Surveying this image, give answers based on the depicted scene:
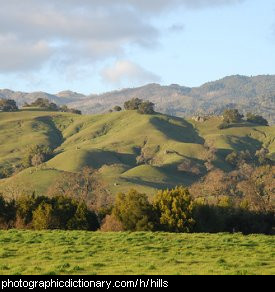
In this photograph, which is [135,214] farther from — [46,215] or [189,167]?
[189,167]

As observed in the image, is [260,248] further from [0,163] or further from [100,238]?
[0,163]

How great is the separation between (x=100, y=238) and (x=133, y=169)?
430 ft

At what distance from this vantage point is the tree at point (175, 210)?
5700cm

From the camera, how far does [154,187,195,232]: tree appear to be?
57000 mm

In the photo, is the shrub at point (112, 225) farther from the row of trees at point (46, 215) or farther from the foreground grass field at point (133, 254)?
the foreground grass field at point (133, 254)

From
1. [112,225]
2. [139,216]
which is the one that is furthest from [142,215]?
[112,225]

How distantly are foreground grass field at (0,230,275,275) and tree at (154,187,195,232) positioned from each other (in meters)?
16.7

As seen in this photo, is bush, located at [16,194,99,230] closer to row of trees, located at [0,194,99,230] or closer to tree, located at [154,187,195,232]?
row of trees, located at [0,194,99,230]

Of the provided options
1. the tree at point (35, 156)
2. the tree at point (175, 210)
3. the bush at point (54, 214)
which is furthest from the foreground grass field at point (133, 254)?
the tree at point (35, 156)

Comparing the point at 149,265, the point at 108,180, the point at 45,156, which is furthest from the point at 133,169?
the point at 149,265

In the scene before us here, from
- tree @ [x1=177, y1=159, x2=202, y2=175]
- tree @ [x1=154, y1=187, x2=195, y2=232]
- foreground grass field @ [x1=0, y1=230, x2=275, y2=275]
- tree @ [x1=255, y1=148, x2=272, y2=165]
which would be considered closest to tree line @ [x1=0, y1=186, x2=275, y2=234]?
tree @ [x1=154, y1=187, x2=195, y2=232]

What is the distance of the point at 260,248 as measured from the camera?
107 ft

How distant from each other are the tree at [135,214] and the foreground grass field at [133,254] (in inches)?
666

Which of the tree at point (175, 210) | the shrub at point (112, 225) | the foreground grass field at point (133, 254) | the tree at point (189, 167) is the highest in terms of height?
the foreground grass field at point (133, 254)
